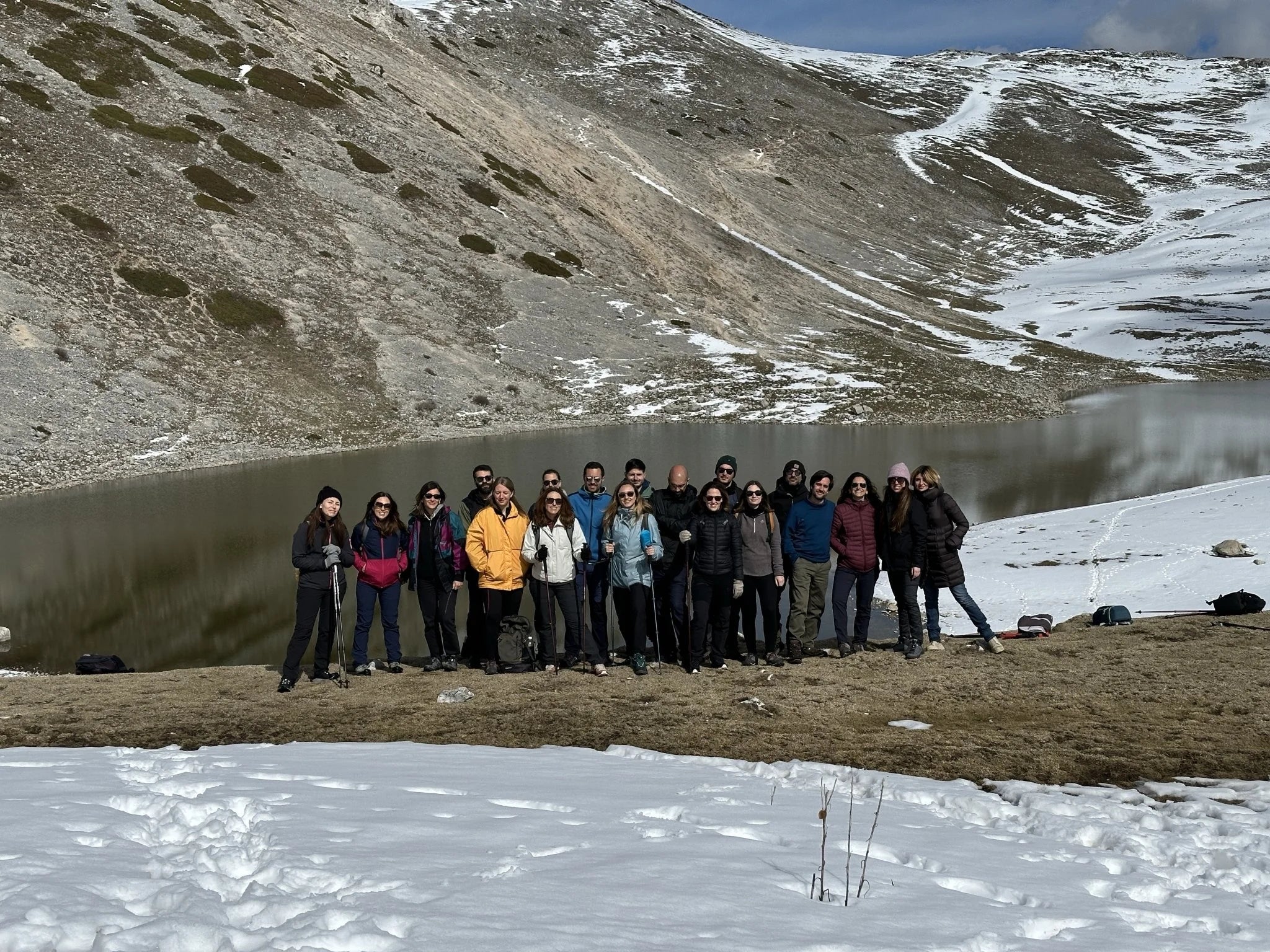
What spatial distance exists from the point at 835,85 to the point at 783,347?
138 m

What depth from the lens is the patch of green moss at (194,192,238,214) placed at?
54312 millimetres

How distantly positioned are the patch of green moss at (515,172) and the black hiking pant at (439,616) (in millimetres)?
61896

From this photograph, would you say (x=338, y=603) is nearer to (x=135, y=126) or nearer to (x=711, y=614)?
(x=711, y=614)

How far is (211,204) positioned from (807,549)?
50557mm

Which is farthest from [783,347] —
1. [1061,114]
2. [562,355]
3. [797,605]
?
[1061,114]

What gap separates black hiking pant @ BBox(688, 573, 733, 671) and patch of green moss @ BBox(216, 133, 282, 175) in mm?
55210

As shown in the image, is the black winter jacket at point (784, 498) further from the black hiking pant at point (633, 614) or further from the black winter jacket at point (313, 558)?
the black winter jacket at point (313, 558)

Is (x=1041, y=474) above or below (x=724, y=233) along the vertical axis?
below

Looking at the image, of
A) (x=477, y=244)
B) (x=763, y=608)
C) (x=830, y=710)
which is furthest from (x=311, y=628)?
(x=477, y=244)

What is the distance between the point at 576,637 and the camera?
13.6m

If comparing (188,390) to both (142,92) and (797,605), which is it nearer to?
(142,92)

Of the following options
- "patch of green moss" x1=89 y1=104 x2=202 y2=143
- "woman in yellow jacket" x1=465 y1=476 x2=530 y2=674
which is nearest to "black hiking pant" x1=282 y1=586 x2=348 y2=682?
"woman in yellow jacket" x1=465 y1=476 x2=530 y2=674

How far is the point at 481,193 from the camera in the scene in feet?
221

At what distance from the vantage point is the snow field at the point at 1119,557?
17266mm
